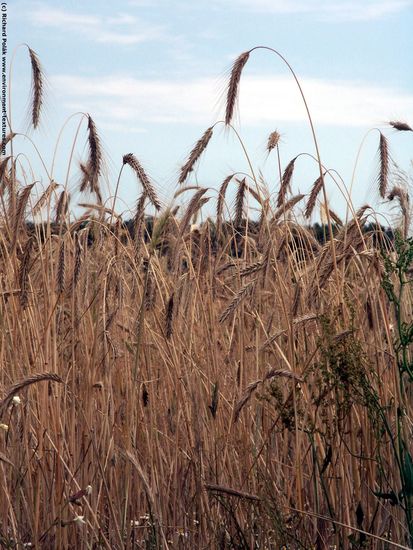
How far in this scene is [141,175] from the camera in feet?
10.8

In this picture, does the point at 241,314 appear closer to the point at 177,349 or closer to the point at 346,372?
the point at 177,349

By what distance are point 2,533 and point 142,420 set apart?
0.65m

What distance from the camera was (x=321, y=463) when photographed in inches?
124

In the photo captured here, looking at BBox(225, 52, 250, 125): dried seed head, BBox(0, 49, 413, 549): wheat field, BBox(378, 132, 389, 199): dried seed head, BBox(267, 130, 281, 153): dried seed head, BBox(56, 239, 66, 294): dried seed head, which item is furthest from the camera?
BBox(378, 132, 389, 199): dried seed head

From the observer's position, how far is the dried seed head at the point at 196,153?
3531mm

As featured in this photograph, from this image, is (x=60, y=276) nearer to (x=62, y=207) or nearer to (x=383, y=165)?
(x=62, y=207)

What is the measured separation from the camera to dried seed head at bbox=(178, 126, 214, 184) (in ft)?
11.6

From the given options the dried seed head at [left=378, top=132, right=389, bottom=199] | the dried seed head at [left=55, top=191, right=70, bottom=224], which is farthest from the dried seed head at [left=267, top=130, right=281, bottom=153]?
the dried seed head at [left=55, top=191, right=70, bottom=224]

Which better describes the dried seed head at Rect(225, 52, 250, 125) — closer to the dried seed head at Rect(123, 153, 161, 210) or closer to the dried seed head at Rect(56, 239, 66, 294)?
the dried seed head at Rect(123, 153, 161, 210)

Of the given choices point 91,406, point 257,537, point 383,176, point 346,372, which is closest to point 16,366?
point 91,406

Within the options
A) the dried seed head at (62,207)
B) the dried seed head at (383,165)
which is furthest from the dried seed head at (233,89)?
the dried seed head at (383,165)

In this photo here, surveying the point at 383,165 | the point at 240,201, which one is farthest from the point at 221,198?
the point at 383,165

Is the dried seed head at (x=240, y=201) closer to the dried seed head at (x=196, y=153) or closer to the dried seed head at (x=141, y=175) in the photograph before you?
the dried seed head at (x=196, y=153)

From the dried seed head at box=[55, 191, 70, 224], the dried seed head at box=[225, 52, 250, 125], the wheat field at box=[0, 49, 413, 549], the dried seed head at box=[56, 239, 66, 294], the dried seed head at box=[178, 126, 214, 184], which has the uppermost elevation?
the dried seed head at box=[225, 52, 250, 125]
